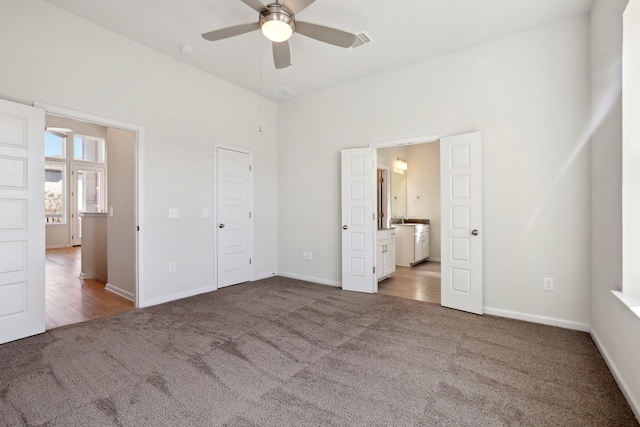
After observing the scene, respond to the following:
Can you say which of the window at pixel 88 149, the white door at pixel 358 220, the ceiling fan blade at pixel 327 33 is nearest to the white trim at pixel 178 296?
the white door at pixel 358 220

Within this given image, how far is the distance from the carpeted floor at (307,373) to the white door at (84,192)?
7.71 metres

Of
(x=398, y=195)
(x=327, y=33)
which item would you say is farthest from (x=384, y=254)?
(x=327, y=33)

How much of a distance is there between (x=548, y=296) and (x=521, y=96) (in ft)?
7.16

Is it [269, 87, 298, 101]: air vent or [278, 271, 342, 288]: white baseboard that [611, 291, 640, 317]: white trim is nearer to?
[278, 271, 342, 288]: white baseboard

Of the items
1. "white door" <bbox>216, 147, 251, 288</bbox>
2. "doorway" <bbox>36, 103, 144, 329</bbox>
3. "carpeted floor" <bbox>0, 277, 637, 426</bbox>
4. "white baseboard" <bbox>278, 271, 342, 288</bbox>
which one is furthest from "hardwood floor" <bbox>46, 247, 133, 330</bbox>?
"white baseboard" <bbox>278, 271, 342, 288</bbox>

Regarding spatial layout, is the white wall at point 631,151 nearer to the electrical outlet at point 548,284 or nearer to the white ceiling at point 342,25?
the white ceiling at point 342,25

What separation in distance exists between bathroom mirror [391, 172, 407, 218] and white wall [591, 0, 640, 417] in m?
4.24

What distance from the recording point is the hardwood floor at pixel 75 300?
3314 mm

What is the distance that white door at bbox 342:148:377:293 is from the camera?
436 centimetres

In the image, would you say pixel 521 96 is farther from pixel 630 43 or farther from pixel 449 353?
pixel 449 353

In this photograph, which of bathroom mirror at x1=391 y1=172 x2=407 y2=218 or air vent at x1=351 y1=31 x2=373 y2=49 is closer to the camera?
air vent at x1=351 y1=31 x2=373 y2=49

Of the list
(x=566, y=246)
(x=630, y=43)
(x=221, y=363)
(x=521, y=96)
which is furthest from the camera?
(x=521, y=96)

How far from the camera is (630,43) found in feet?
6.73

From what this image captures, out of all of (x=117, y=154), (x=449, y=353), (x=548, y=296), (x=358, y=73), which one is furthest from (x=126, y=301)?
(x=548, y=296)
